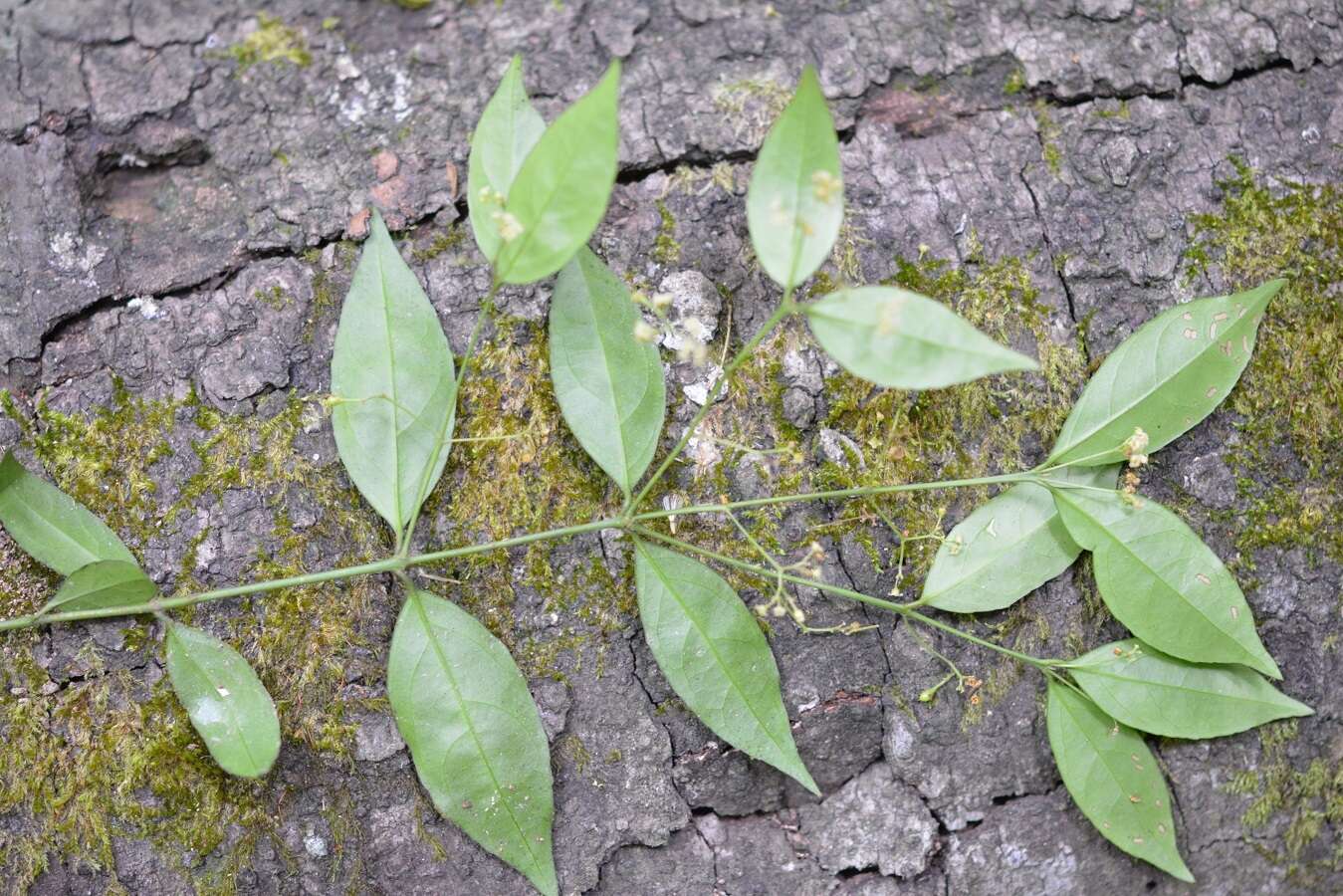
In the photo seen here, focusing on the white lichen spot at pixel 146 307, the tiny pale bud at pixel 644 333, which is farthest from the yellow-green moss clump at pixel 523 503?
the white lichen spot at pixel 146 307

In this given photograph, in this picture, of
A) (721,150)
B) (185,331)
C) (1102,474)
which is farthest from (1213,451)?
(185,331)

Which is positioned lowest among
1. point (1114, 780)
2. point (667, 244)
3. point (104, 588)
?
point (1114, 780)

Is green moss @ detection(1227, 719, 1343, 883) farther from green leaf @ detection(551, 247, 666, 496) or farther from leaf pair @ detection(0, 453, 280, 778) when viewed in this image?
leaf pair @ detection(0, 453, 280, 778)

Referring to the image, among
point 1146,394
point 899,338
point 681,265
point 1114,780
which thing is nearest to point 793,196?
point 899,338

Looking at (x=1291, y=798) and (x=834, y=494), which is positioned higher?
(x=834, y=494)

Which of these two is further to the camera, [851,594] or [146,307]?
[146,307]

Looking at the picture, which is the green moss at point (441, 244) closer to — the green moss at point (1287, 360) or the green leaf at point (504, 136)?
the green leaf at point (504, 136)

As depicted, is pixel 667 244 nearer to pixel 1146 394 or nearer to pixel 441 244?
pixel 441 244
